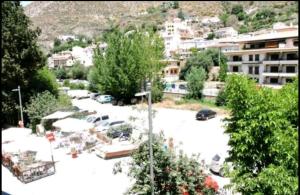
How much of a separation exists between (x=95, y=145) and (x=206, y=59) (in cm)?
4649

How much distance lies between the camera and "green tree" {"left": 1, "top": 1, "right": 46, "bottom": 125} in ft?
91.2

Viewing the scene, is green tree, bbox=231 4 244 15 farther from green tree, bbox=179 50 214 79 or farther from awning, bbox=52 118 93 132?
awning, bbox=52 118 93 132

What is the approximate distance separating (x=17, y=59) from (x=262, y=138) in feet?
81.1

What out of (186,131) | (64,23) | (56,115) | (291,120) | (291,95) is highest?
(64,23)

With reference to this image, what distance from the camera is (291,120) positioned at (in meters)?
9.75

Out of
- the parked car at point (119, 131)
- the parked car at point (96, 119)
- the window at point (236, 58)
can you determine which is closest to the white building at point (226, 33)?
the window at point (236, 58)

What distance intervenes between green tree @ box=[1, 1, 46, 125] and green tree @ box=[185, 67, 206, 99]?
64.5 feet

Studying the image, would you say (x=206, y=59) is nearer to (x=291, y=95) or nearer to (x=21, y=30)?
(x=21, y=30)

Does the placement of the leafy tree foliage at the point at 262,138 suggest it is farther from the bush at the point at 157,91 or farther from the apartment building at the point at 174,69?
the apartment building at the point at 174,69

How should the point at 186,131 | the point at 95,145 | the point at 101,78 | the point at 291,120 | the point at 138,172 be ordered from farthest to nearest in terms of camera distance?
the point at 101,78, the point at 186,131, the point at 95,145, the point at 138,172, the point at 291,120

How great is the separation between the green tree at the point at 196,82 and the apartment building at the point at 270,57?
3793mm

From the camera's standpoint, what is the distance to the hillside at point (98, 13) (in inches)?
5423

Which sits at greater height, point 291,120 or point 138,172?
point 291,120

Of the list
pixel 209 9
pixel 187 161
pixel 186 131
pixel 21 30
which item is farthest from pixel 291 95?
pixel 209 9
